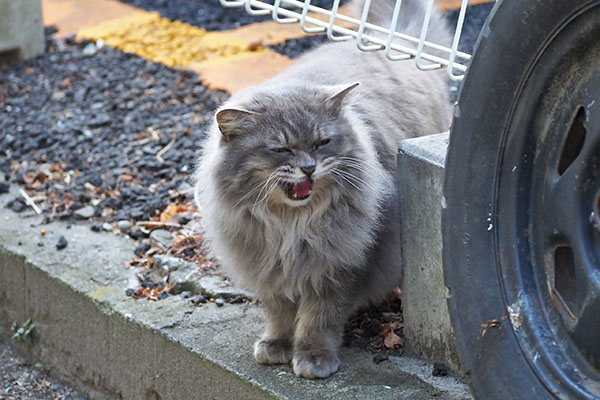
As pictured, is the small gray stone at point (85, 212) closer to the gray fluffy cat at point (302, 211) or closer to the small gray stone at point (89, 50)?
the gray fluffy cat at point (302, 211)

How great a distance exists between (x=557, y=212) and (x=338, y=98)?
44.0 inches

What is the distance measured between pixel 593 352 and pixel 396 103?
1657 millimetres

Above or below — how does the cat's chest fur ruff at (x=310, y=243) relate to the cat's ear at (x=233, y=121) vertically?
below

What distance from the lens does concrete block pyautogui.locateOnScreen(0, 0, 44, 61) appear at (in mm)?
5793

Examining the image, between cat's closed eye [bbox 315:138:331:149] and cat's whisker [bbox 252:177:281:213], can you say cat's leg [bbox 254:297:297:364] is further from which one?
cat's closed eye [bbox 315:138:331:149]

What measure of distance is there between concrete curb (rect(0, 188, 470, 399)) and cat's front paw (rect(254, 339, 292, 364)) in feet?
0.11

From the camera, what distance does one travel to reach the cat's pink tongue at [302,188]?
108 inches

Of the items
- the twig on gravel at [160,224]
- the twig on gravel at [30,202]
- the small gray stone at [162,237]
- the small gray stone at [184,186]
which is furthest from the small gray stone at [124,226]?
the twig on gravel at [30,202]

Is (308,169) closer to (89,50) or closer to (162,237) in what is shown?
(162,237)

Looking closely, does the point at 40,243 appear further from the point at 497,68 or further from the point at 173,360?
the point at 497,68

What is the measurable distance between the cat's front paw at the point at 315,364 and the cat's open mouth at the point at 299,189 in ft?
1.55

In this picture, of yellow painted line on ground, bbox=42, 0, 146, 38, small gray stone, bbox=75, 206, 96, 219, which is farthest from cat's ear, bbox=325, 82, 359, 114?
yellow painted line on ground, bbox=42, 0, 146, 38

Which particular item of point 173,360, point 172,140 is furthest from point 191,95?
point 173,360

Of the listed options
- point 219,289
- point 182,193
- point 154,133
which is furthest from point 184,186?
point 219,289
